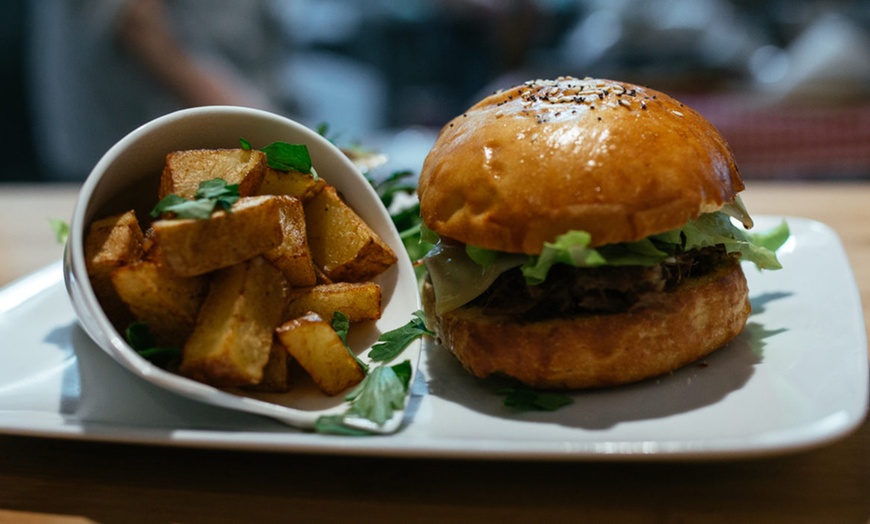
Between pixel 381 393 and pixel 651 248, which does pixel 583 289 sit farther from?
pixel 381 393

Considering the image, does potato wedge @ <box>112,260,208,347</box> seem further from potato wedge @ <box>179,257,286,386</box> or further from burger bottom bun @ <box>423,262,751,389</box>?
burger bottom bun @ <box>423,262,751,389</box>

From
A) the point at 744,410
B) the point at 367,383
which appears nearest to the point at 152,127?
the point at 367,383

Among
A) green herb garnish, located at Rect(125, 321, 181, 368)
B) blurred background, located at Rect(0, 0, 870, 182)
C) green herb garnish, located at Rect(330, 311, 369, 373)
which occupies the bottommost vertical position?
blurred background, located at Rect(0, 0, 870, 182)

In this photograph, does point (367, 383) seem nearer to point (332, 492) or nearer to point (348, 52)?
point (332, 492)

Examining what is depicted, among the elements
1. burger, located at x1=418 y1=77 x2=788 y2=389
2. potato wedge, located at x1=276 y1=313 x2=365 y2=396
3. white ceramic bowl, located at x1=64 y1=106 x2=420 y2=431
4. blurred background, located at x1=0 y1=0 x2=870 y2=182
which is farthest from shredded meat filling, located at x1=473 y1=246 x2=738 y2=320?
blurred background, located at x1=0 y1=0 x2=870 y2=182

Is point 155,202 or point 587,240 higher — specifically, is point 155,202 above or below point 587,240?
below

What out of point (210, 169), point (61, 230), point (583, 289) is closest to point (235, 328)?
point (210, 169)
